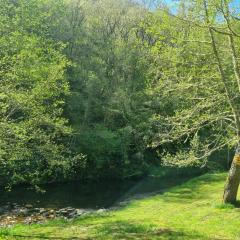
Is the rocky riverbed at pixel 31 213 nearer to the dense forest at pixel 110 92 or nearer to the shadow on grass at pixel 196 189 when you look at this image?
the dense forest at pixel 110 92

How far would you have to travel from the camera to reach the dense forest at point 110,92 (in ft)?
62.2

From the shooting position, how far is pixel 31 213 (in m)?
28.1

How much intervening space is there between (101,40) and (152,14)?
132 feet

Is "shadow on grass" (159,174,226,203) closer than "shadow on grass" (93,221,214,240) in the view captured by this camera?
No

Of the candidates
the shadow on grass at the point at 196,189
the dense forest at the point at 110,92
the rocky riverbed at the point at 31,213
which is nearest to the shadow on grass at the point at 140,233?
the dense forest at the point at 110,92

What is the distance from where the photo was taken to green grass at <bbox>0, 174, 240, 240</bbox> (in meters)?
17.6

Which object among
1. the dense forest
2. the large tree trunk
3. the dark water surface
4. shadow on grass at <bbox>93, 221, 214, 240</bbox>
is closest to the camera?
shadow on grass at <bbox>93, 221, 214, 240</bbox>

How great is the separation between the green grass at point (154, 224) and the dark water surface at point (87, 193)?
3.72 metres

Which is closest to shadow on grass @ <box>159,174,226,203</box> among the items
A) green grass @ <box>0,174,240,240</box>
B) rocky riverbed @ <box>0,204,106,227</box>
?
green grass @ <box>0,174,240,240</box>

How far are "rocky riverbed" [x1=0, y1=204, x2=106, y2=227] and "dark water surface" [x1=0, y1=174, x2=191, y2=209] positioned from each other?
117cm

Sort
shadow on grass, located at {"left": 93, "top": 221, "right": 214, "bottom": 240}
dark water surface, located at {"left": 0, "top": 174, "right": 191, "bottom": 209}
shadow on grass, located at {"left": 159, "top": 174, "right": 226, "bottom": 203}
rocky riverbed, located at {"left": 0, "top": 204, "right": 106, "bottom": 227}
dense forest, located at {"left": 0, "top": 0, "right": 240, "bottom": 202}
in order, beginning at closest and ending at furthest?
shadow on grass, located at {"left": 93, "top": 221, "right": 214, "bottom": 240} → dense forest, located at {"left": 0, "top": 0, "right": 240, "bottom": 202} → rocky riverbed, located at {"left": 0, "top": 204, "right": 106, "bottom": 227} → dark water surface, located at {"left": 0, "top": 174, "right": 191, "bottom": 209} → shadow on grass, located at {"left": 159, "top": 174, "right": 226, "bottom": 203}

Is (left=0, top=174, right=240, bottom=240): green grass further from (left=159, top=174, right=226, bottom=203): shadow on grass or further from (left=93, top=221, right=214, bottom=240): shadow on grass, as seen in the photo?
(left=159, top=174, right=226, bottom=203): shadow on grass

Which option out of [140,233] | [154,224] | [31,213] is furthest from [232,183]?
[31,213]

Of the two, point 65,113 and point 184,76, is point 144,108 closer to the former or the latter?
point 65,113
